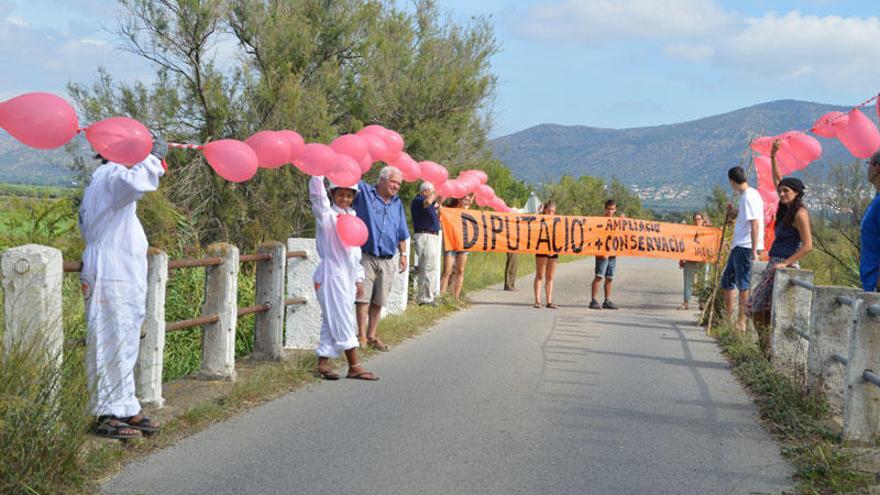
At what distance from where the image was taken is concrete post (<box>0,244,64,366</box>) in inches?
241

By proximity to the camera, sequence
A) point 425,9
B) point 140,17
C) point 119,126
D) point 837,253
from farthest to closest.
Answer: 1. point 837,253
2. point 425,9
3. point 140,17
4. point 119,126

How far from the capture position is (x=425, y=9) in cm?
2425

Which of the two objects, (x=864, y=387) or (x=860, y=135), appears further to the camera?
(x=860, y=135)

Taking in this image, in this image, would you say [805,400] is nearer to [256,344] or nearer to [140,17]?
[256,344]

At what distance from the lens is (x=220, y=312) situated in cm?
927

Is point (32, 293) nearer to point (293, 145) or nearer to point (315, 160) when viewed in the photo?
point (293, 145)

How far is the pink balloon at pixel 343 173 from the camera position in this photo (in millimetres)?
9844

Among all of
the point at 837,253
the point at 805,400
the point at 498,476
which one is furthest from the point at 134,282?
the point at 837,253

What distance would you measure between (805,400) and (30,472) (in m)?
6.17

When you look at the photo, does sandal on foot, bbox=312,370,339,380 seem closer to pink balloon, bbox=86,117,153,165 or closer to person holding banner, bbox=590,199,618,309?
pink balloon, bbox=86,117,153,165

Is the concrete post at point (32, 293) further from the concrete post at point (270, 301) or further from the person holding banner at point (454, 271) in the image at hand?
the person holding banner at point (454, 271)

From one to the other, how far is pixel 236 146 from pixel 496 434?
9.71 ft

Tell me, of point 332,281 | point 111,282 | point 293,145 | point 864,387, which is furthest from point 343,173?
point 864,387

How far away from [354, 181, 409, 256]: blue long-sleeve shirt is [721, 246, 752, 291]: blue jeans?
4933 mm
